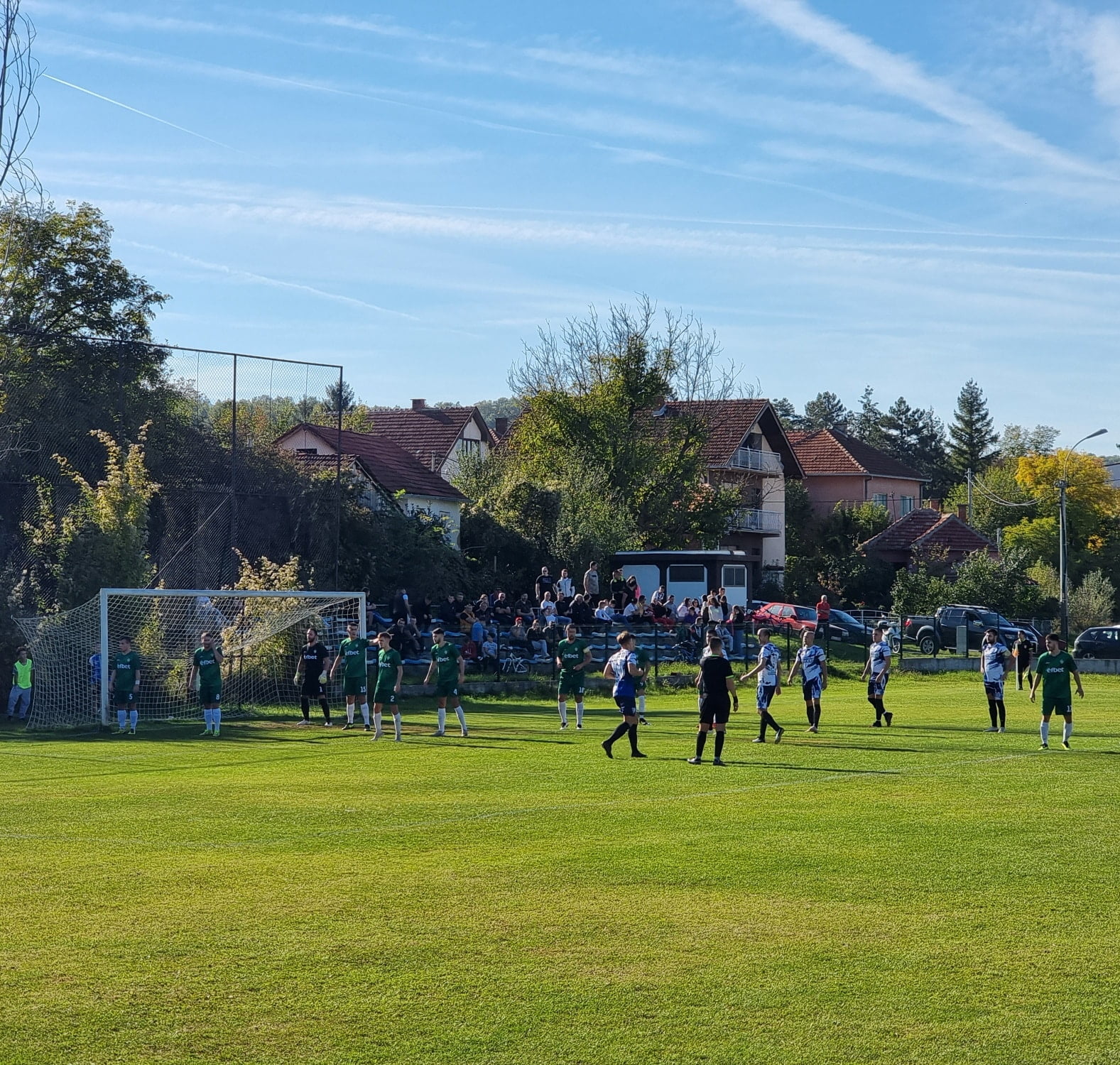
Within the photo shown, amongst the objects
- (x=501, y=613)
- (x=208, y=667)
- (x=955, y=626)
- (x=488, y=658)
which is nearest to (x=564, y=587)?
(x=501, y=613)

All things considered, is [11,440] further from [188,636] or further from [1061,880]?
[1061,880]

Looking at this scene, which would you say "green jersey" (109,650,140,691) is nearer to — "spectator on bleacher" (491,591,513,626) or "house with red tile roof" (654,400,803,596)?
"spectator on bleacher" (491,591,513,626)

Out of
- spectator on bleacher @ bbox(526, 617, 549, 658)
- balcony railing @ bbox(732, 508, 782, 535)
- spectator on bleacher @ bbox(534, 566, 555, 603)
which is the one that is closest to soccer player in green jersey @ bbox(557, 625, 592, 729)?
spectator on bleacher @ bbox(526, 617, 549, 658)

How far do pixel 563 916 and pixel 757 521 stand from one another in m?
58.4

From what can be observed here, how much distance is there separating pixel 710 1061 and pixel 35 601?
1012 inches

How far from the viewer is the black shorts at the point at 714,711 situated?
60.7 ft

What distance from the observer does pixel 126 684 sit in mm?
24969

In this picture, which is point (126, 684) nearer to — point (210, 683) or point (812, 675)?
point (210, 683)

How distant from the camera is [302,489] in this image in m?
35.1

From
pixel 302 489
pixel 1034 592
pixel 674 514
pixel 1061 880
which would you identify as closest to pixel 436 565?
pixel 302 489

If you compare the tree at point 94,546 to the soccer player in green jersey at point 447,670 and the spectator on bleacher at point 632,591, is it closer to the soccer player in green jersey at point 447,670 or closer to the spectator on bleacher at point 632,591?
the soccer player in green jersey at point 447,670

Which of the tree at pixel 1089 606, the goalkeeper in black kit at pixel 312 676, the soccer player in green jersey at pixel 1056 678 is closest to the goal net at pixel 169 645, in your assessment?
the goalkeeper in black kit at pixel 312 676

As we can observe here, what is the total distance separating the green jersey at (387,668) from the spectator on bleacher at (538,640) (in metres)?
13.6

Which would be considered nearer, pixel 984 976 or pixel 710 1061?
pixel 710 1061
